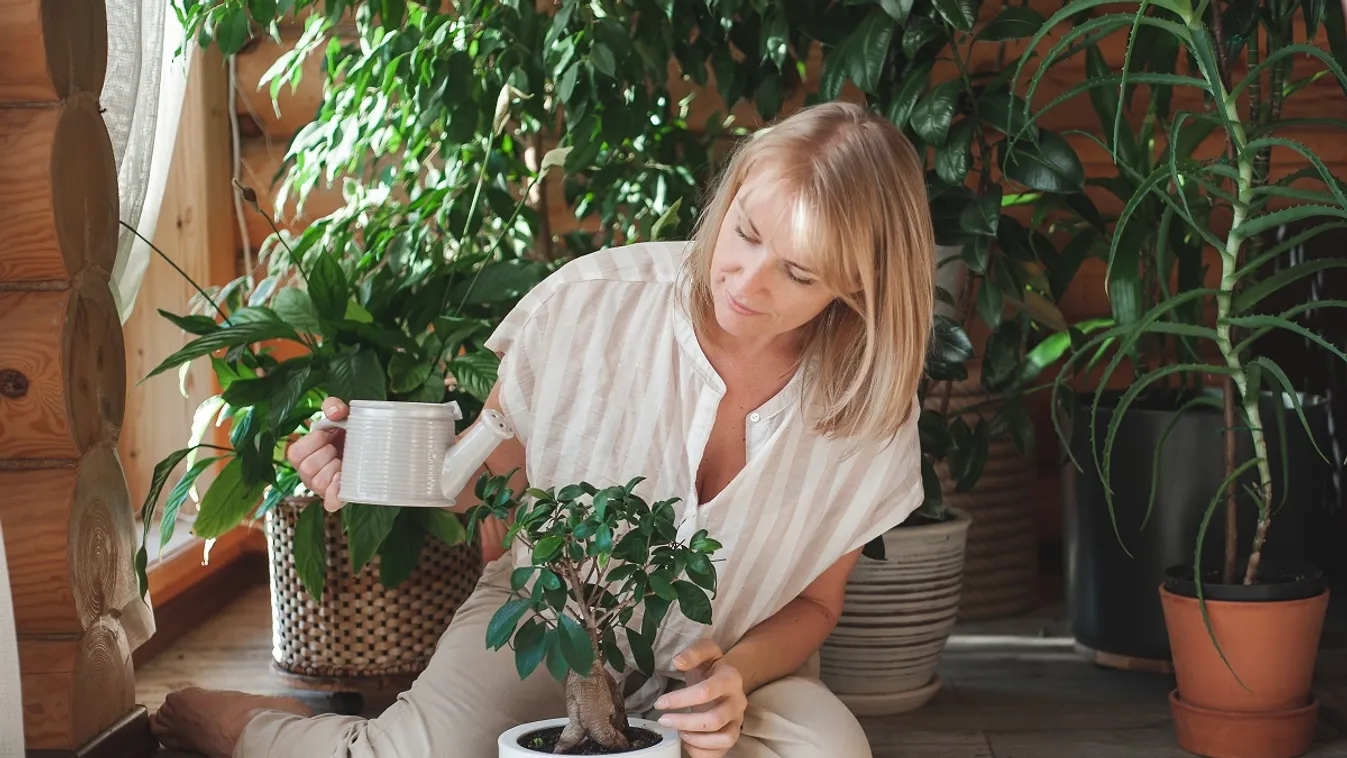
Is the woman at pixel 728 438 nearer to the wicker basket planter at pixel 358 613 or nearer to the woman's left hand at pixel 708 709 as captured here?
the woman's left hand at pixel 708 709

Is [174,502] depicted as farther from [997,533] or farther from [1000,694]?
[997,533]

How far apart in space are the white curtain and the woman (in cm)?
61

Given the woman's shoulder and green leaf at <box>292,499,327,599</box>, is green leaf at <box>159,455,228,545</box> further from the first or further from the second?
the woman's shoulder

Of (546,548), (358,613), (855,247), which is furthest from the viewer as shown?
(358,613)

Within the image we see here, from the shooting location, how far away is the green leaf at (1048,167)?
5.87 feet

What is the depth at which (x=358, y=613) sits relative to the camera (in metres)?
2.00

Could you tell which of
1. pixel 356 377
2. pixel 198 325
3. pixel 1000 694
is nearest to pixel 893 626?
pixel 1000 694

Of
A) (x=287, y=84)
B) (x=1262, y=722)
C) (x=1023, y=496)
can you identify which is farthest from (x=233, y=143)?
(x=1262, y=722)

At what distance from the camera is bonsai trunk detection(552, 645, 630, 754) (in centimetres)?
118

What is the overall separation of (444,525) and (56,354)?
0.56 meters

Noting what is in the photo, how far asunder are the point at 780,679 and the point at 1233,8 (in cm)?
116

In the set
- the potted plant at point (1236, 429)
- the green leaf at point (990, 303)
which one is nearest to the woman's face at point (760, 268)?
the potted plant at point (1236, 429)

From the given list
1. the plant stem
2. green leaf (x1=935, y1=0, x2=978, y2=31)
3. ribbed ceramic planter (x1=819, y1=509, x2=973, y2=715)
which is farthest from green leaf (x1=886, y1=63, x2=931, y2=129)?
ribbed ceramic planter (x1=819, y1=509, x2=973, y2=715)

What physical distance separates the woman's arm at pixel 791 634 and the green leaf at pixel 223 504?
2.61 ft
